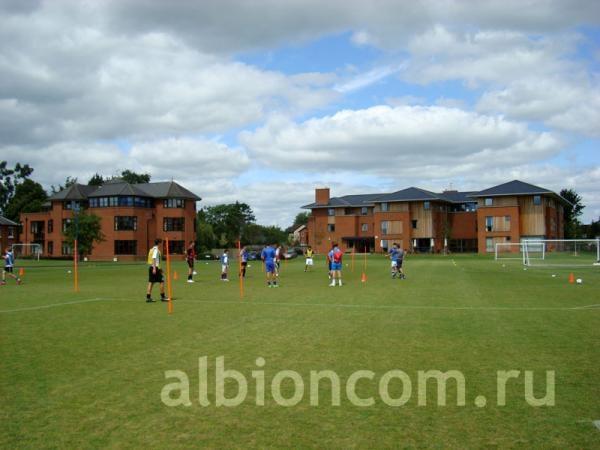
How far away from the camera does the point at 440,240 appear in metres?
93.4

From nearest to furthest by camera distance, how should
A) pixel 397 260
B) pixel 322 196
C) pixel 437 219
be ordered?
pixel 397 260 → pixel 437 219 → pixel 322 196

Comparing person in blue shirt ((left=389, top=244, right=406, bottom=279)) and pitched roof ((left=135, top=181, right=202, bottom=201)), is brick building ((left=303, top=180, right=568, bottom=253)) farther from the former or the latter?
person in blue shirt ((left=389, top=244, right=406, bottom=279))

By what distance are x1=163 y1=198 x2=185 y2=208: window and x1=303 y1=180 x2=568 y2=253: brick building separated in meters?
28.7

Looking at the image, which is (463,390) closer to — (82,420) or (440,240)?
(82,420)

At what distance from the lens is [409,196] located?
3642 inches

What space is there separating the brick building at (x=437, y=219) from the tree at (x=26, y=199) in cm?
5095

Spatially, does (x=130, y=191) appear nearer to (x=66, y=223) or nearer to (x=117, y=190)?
(x=117, y=190)

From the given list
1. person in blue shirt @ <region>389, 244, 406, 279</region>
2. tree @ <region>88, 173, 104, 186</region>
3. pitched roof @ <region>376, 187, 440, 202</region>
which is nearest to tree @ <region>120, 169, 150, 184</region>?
tree @ <region>88, 173, 104, 186</region>

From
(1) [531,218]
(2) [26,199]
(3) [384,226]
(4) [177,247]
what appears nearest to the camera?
(1) [531,218]

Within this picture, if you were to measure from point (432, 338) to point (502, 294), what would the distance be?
425 inches

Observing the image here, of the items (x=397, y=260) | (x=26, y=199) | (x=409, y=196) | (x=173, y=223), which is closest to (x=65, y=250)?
(x=173, y=223)

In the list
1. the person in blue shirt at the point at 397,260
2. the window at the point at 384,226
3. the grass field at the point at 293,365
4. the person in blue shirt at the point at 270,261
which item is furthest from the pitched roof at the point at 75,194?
the grass field at the point at 293,365

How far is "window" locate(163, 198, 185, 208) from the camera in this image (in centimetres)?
8431

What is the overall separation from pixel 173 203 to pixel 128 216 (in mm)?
6812
